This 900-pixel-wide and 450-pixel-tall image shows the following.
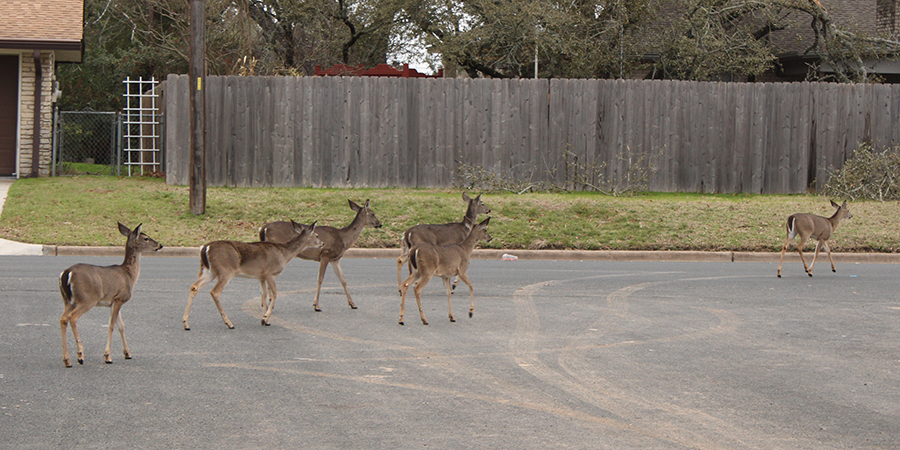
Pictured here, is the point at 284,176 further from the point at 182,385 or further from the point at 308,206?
the point at 182,385

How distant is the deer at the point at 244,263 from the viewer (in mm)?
9766

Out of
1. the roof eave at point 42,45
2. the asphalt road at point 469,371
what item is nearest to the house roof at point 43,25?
the roof eave at point 42,45

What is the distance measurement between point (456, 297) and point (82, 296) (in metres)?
5.51

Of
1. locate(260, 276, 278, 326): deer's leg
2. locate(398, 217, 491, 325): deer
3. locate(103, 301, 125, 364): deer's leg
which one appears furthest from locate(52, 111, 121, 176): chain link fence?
locate(103, 301, 125, 364): deer's leg

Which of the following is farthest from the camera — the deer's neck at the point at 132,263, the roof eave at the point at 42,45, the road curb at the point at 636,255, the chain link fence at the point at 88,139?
the chain link fence at the point at 88,139

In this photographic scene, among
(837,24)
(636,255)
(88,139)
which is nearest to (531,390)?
(636,255)

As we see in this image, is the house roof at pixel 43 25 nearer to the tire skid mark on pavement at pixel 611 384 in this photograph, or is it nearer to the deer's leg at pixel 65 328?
the tire skid mark on pavement at pixel 611 384

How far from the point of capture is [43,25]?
82.7 feet

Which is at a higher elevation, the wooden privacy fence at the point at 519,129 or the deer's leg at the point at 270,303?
the wooden privacy fence at the point at 519,129

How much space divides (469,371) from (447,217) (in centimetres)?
1106

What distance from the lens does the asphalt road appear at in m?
6.30

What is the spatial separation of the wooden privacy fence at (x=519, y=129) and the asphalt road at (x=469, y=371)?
10849 mm

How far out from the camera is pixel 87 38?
41.7 meters

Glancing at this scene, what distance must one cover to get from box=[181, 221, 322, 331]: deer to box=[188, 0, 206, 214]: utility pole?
8.70 metres
